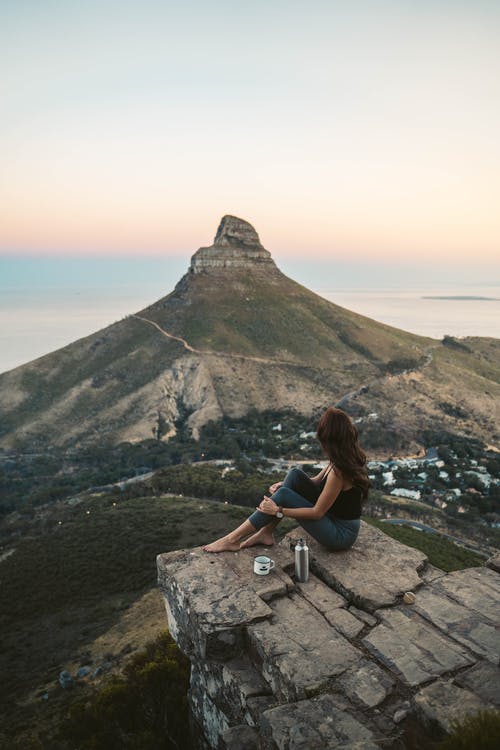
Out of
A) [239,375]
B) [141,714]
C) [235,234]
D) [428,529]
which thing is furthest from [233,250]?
[141,714]

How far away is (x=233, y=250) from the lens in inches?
4124

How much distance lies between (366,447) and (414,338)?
50804 millimetres

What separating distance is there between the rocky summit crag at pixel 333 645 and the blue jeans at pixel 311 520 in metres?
0.29

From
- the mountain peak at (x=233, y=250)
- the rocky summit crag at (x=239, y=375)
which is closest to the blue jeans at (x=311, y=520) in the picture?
the rocky summit crag at (x=239, y=375)

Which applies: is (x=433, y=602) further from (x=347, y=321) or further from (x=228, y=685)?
(x=347, y=321)

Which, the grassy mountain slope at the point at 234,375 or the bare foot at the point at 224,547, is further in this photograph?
the grassy mountain slope at the point at 234,375

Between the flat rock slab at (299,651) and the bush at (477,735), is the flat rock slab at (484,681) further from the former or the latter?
the flat rock slab at (299,651)

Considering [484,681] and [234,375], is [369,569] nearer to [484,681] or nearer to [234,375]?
[484,681]

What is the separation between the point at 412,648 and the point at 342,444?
2.39 metres

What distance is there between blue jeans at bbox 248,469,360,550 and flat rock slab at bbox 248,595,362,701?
1.06m

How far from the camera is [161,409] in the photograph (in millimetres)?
71688

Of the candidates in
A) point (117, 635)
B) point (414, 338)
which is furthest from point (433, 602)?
point (414, 338)

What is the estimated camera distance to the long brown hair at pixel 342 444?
6066 millimetres

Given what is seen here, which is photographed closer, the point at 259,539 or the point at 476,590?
the point at 476,590
